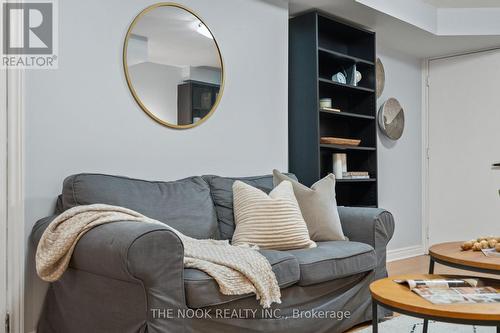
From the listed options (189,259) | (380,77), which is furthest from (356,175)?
(189,259)

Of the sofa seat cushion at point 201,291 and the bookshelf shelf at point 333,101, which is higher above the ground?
the bookshelf shelf at point 333,101

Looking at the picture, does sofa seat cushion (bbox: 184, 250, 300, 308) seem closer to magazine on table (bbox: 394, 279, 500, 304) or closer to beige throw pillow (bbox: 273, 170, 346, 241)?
magazine on table (bbox: 394, 279, 500, 304)

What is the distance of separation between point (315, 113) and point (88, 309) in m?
2.44

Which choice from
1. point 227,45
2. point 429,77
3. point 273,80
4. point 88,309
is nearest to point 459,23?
point 429,77

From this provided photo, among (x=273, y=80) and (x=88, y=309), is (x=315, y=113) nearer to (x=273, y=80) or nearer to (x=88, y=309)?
(x=273, y=80)

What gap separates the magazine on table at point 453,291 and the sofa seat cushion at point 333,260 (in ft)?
1.74

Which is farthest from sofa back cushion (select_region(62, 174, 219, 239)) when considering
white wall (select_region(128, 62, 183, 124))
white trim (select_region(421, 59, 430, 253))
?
white trim (select_region(421, 59, 430, 253))

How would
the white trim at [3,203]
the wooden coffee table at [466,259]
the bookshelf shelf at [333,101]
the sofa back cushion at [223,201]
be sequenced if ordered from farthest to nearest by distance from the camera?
the bookshelf shelf at [333,101] < the sofa back cushion at [223,201] < the white trim at [3,203] < the wooden coffee table at [466,259]

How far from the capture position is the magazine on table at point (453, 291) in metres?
1.75

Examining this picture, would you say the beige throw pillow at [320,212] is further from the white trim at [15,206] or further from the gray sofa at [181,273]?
the white trim at [15,206]

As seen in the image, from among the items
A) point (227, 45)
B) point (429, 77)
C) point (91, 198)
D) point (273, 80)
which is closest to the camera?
point (91, 198)

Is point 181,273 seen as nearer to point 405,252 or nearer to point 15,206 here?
point 15,206

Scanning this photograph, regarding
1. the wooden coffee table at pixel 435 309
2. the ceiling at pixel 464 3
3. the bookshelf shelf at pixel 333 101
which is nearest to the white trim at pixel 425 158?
the ceiling at pixel 464 3

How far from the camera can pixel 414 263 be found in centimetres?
493
